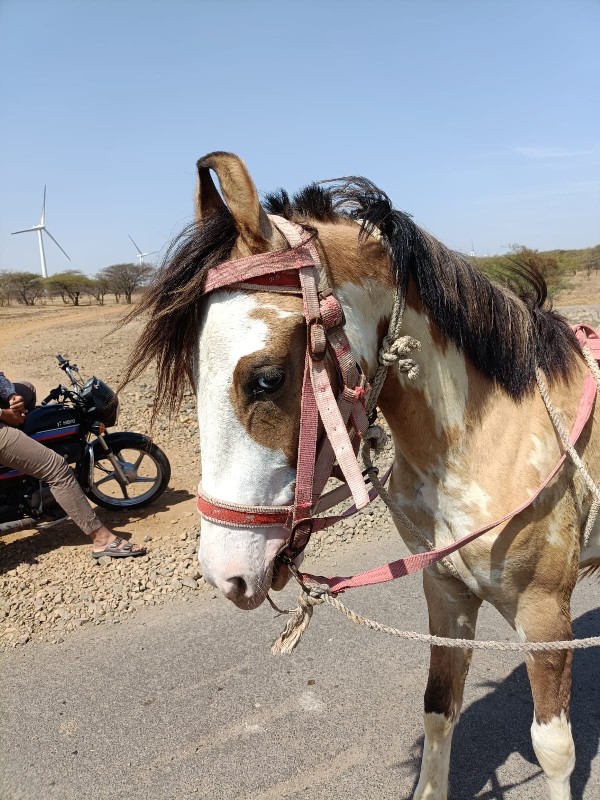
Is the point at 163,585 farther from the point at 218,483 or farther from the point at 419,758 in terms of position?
the point at 218,483

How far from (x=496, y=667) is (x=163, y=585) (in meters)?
2.16

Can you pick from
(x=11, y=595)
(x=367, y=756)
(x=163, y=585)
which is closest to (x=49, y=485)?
(x=11, y=595)

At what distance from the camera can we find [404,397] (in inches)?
69.5

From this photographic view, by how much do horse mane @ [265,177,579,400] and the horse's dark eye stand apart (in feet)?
1.58

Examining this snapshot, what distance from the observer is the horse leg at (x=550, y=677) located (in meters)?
1.85

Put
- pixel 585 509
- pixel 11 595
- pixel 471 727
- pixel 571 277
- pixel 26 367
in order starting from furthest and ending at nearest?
1. pixel 571 277
2. pixel 26 367
3. pixel 11 595
4. pixel 471 727
5. pixel 585 509

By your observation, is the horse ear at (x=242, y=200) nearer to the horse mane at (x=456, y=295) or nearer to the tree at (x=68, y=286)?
the horse mane at (x=456, y=295)

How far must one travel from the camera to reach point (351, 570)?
4145 mm

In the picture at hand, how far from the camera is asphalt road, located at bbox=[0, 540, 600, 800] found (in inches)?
97.0

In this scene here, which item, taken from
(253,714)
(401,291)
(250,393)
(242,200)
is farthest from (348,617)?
(253,714)

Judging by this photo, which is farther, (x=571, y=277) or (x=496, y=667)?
(x=571, y=277)

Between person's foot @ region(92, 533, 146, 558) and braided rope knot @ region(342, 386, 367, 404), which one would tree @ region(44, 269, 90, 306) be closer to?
person's foot @ region(92, 533, 146, 558)

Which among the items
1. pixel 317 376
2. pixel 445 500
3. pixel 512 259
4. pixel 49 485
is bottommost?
pixel 49 485

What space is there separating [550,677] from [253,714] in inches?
60.0
